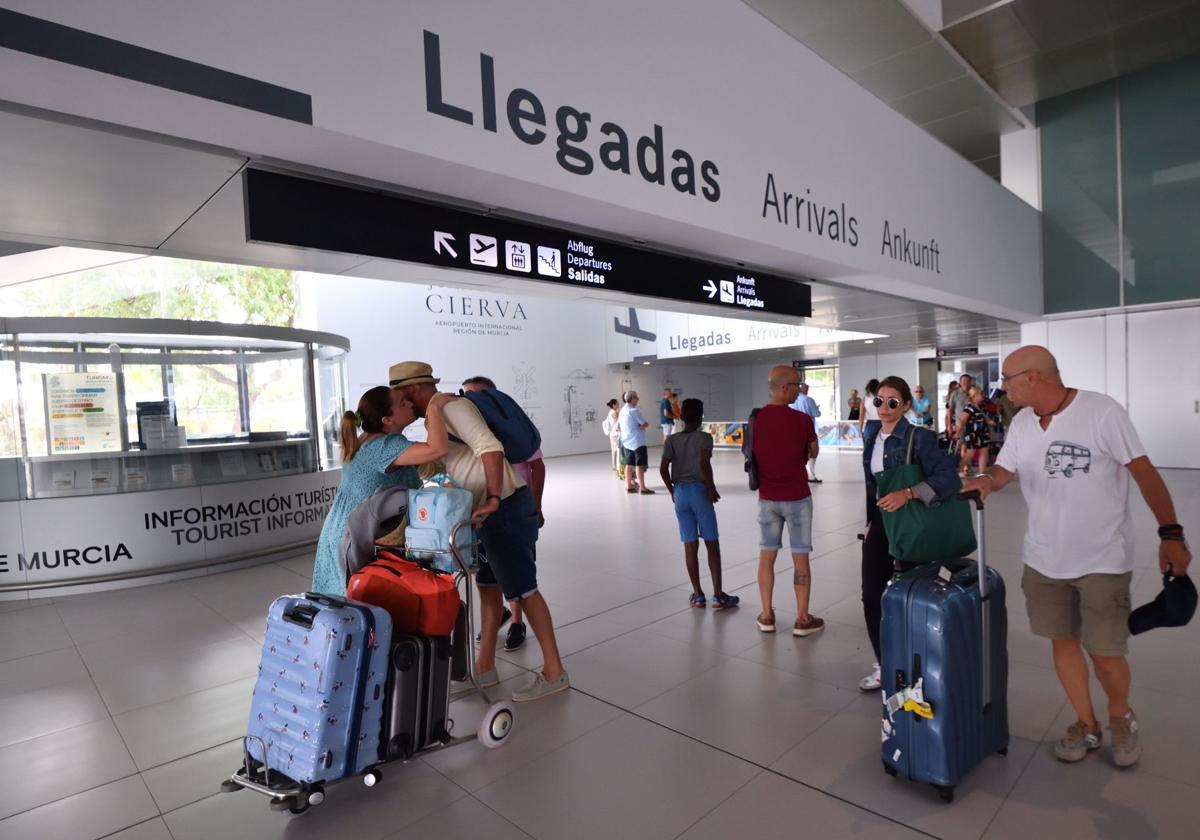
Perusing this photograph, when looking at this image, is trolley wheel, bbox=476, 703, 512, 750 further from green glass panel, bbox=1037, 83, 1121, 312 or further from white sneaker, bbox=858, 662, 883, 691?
green glass panel, bbox=1037, 83, 1121, 312

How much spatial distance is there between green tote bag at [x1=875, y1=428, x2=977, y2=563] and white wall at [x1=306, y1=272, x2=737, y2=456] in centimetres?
1419

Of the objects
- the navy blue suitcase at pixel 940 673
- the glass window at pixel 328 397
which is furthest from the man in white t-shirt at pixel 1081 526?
the glass window at pixel 328 397

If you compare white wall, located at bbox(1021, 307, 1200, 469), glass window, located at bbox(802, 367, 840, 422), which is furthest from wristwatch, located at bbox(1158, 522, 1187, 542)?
glass window, located at bbox(802, 367, 840, 422)

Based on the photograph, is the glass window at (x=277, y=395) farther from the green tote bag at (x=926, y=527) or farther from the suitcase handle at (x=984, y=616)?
the suitcase handle at (x=984, y=616)

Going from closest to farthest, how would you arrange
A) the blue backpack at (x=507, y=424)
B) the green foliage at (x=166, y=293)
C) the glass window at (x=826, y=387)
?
the blue backpack at (x=507, y=424) < the green foliage at (x=166, y=293) < the glass window at (x=826, y=387)

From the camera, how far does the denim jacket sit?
261 centimetres

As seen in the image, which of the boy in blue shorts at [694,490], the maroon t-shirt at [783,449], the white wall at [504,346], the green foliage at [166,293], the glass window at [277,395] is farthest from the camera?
the green foliage at [166,293]

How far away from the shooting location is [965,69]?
8164mm

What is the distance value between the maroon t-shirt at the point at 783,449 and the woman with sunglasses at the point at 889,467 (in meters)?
0.60

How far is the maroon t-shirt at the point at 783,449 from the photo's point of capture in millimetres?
3992

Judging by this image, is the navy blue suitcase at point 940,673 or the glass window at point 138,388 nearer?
the navy blue suitcase at point 940,673

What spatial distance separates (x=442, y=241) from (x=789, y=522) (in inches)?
106

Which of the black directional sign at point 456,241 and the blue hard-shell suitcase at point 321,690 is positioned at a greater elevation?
the black directional sign at point 456,241

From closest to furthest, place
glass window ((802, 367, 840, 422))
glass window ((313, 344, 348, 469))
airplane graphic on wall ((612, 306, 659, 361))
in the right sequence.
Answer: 1. glass window ((313, 344, 348, 469))
2. airplane graphic on wall ((612, 306, 659, 361))
3. glass window ((802, 367, 840, 422))
